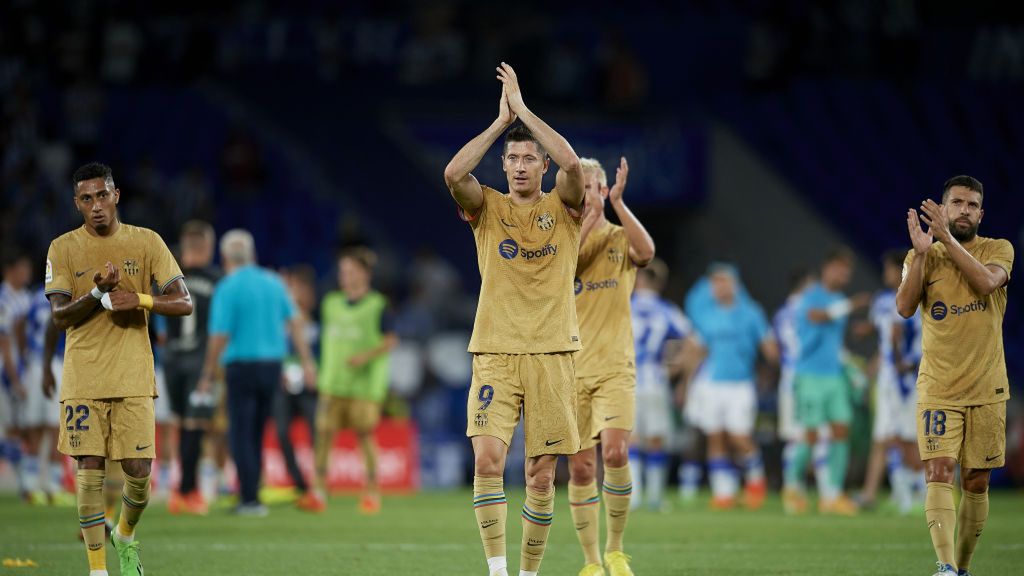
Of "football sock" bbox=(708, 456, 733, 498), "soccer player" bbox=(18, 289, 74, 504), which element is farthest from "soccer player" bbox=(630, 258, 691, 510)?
"soccer player" bbox=(18, 289, 74, 504)

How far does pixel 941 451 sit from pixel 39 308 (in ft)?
38.9

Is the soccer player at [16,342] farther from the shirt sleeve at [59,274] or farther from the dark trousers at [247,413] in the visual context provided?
the shirt sleeve at [59,274]

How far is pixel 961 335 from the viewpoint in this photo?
31.0 feet

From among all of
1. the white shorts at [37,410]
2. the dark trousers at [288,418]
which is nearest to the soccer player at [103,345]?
the dark trousers at [288,418]

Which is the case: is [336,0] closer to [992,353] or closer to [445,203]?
[445,203]

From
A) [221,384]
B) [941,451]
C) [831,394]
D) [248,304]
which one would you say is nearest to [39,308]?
[221,384]

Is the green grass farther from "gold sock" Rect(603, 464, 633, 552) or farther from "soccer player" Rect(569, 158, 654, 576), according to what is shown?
"soccer player" Rect(569, 158, 654, 576)

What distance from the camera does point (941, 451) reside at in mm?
9320

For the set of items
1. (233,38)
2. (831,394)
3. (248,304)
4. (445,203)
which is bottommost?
(831,394)

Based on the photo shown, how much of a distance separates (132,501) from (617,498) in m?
3.25

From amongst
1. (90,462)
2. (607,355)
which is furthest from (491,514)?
(90,462)

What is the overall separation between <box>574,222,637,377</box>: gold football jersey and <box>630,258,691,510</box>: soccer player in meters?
6.31

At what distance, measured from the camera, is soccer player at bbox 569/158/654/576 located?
33.3ft

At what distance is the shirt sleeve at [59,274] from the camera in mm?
9383
